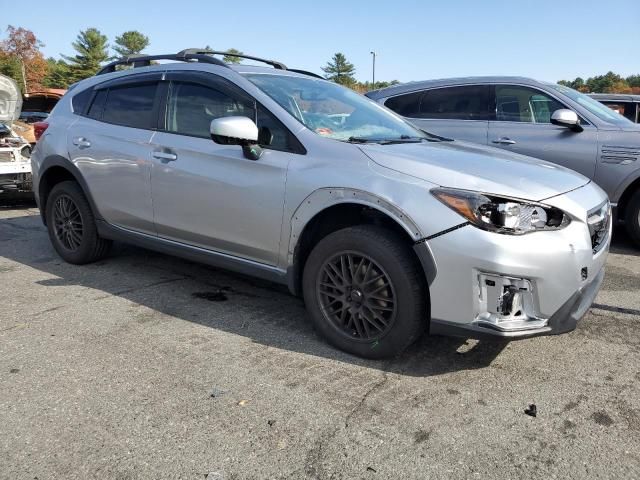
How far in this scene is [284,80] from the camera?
13.0ft

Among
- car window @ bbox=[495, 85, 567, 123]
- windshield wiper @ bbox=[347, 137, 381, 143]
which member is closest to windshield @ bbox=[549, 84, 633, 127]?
car window @ bbox=[495, 85, 567, 123]

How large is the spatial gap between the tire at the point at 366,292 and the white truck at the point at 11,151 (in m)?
6.08

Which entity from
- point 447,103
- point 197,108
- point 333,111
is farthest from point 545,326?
point 447,103

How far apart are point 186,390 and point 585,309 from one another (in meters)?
2.11

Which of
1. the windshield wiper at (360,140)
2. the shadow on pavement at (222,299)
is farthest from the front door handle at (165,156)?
the windshield wiper at (360,140)

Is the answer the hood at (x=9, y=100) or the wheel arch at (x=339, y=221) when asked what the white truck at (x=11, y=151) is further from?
the wheel arch at (x=339, y=221)

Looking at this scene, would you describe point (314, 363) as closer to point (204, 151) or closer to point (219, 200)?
point (219, 200)

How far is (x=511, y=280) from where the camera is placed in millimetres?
2615

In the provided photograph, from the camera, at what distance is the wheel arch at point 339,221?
2.80m

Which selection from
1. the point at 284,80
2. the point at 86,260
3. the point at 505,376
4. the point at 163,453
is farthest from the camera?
the point at 86,260

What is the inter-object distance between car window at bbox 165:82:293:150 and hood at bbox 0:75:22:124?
5201mm

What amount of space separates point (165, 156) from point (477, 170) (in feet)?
7.28

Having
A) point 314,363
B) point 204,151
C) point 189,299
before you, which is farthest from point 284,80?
point 314,363

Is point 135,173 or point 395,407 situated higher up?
point 135,173
